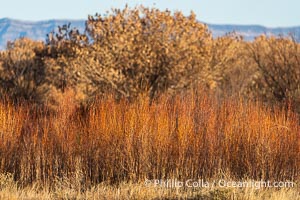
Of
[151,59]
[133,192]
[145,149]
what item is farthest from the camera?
[151,59]

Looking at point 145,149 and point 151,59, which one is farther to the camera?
point 151,59

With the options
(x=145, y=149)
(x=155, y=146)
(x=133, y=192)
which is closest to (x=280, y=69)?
(x=155, y=146)

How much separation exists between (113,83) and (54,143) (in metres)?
9.13

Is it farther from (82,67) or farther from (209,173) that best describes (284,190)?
(82,67)

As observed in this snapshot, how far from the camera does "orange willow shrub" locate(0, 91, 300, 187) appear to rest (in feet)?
35.3

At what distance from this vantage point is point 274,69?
2048 centimetres

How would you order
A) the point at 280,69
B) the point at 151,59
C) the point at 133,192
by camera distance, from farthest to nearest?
the point at 151,59 → the point at 280,69 → the point at 133,192

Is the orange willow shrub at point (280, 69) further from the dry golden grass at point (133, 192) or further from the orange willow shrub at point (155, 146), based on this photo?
the dry golden grass at point (133, 192)

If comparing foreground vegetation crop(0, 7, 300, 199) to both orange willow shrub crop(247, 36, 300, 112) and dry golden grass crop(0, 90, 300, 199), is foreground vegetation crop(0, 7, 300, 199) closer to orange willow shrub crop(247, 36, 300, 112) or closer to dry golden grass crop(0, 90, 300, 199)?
dry golden grass crop(0, 90, 300, 199)

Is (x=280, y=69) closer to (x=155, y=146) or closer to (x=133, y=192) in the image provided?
(x=155, y=146)

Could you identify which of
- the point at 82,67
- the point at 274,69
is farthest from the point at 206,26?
the point at 82,67

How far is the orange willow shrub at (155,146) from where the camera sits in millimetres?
10758

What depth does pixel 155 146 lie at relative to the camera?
10.8 m

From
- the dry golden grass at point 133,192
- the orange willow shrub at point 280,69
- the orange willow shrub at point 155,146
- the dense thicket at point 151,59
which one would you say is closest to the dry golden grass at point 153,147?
the orange willow shrub at point 155,146
